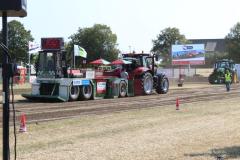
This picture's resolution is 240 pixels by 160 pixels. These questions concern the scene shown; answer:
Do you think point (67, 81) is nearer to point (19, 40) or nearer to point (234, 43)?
point (19, 40)

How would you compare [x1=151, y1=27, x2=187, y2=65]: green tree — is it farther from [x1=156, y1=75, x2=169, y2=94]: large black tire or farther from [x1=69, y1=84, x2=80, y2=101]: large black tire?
[x1=69, y1=84, x2=80, y2=101]: large black tire

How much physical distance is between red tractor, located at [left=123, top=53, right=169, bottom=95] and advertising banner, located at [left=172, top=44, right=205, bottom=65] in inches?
1769

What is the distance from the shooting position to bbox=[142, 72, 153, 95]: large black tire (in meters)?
32.5

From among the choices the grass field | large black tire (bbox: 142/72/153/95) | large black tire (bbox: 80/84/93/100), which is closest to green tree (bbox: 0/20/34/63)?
large black tire (bbox: 142/72/153/95)

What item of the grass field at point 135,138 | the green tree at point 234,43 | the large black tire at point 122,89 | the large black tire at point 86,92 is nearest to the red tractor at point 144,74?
Result: the large black tire at point 122,89

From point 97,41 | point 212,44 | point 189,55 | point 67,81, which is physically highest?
point 212,44

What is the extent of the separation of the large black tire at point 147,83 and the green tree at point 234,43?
7351 cm

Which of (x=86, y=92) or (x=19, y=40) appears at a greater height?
(x=19, y=40)

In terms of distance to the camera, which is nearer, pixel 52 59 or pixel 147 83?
pixel 52 59

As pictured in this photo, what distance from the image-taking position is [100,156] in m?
9.77

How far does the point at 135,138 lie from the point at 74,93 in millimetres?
15287

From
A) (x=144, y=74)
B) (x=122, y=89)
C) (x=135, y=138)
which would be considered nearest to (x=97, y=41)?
(x=144, y=74)

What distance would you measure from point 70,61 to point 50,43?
A: 1391mm

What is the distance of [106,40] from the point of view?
400 ft
